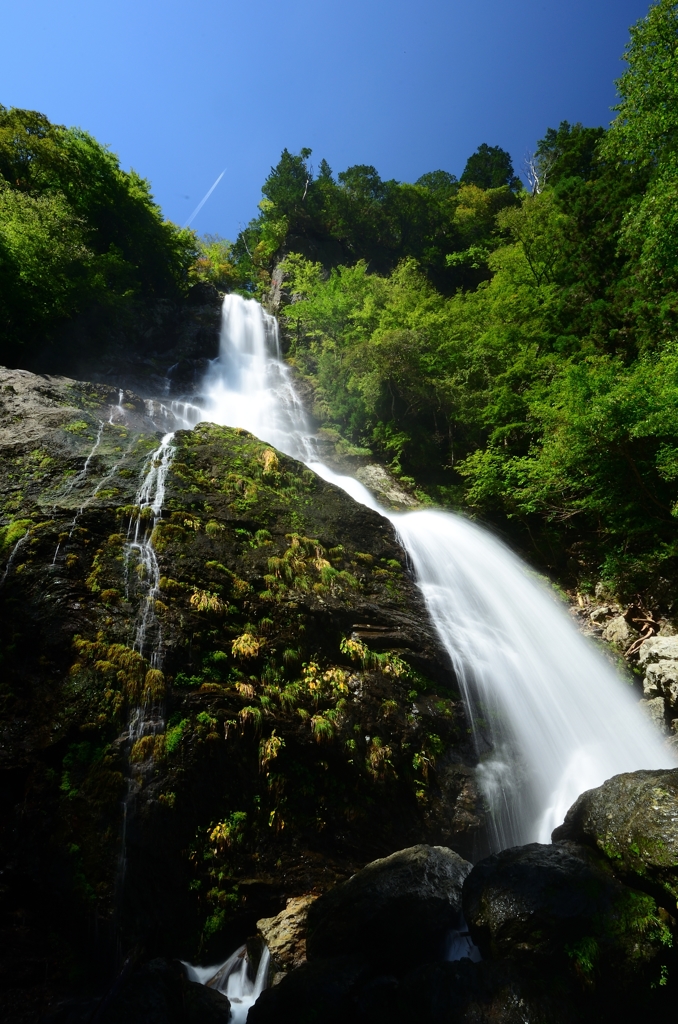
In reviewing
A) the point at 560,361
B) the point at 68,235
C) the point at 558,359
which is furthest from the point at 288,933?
the point at 68,235

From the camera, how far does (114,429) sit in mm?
9203

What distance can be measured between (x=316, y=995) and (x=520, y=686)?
5.25m

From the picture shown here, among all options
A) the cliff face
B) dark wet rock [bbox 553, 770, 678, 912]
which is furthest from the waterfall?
dark wet rock [bbox 553, 770, 678, 912]

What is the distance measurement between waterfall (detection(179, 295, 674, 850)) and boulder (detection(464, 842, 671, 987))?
6.99 ft

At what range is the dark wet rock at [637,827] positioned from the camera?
4.22 m

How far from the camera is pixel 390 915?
432 cm

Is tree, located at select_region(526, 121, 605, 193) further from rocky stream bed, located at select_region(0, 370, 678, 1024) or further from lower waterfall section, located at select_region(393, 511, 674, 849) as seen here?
rocky stream bed, located at select_region(0, 370, 678, 1024)

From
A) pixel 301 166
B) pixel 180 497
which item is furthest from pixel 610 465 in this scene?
pixel 301 166

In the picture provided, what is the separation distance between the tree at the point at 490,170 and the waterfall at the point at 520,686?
30.6 m

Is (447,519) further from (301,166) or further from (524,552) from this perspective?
(301,166)

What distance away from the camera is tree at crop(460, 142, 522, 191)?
33.1m

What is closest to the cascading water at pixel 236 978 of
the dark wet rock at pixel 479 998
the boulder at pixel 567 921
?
the dark wet rock at pixel 479 998

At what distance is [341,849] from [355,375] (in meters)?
13.9

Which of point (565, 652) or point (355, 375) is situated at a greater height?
point (355, 375)
